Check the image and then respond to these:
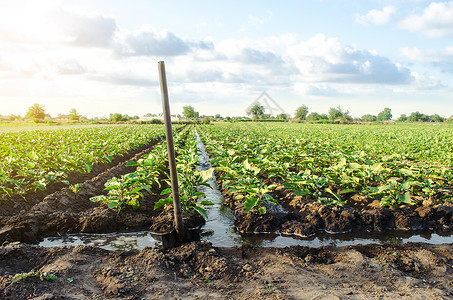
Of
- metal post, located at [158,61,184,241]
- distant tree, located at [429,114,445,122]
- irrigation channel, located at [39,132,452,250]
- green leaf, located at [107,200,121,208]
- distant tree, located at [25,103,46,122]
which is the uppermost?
distant tree, located at [25,103,46,122]

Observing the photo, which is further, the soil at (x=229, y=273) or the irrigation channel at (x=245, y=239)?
the irrigation channel at (x=245, y=239)

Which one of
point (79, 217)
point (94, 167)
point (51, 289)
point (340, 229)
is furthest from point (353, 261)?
point (94, 167)

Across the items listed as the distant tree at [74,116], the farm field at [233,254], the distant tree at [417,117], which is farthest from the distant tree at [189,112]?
the farm field at [233,254]

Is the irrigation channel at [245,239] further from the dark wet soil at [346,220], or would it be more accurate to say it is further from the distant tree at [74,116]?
the distant tree at [74,116]

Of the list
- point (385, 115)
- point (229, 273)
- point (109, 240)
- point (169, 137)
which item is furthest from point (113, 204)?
point (385, 115)

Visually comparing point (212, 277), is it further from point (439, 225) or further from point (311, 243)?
point (439, 225)

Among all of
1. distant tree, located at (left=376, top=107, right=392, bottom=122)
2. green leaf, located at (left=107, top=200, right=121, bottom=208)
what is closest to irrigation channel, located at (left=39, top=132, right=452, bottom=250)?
green leaf, located at (left=107, top=200, right=121, bottom=208)

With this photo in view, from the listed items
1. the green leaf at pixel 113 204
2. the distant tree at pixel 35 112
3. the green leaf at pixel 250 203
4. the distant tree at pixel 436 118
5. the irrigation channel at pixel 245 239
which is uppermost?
the distant tree at pixel 35 112

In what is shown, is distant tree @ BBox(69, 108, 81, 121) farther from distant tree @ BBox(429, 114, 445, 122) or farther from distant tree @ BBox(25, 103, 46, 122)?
distant tree @ BBox(429, 114, 445, 122)

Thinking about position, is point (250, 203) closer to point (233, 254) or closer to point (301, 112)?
point (233, 254)

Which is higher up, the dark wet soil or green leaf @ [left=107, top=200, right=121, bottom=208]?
green leaf @ [left=107, top=200, right=121, bottom=208]

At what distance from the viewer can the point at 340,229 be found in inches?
207

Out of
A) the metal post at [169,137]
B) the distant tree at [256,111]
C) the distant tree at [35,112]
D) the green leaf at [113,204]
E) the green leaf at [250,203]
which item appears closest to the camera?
the metal post at [169,137]

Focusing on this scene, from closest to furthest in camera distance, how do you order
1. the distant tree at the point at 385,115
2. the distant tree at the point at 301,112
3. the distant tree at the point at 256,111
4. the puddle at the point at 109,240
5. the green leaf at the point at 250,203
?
the puddle at the point at 109,240 → the green leaf at the point at 250,203 → the distant tree at the point at 256,111 → the distant tree at the point at 301,112 → the distant tree at the point at 385,115
